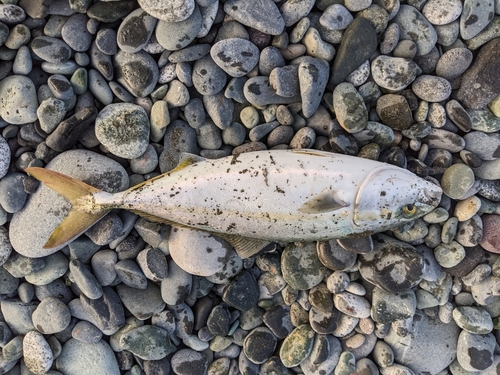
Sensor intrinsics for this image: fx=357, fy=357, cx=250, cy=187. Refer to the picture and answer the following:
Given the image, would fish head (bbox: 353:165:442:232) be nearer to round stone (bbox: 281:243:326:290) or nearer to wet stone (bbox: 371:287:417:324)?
round stone (bbox: 281:243:326:290)

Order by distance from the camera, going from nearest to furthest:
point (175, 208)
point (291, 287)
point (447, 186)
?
point (175, 208) < point (447, 186) < point (291, 287)

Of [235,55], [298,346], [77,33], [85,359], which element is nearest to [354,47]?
[235,55]

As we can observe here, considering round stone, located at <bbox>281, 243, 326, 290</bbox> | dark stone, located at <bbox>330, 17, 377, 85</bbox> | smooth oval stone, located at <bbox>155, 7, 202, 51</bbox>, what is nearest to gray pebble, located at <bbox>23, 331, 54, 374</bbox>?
round stone, located at <bbox>281, 243, 326, 290</bbox>

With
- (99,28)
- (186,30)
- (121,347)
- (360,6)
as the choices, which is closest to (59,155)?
(99,28)

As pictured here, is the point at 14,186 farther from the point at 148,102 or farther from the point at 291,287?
the point at 291,287

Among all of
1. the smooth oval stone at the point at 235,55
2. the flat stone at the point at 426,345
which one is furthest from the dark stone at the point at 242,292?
the smooth oval stone at the point at 235,55

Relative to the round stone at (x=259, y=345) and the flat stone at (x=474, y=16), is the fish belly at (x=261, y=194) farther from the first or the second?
the flat stone at (x=474, y=16)
